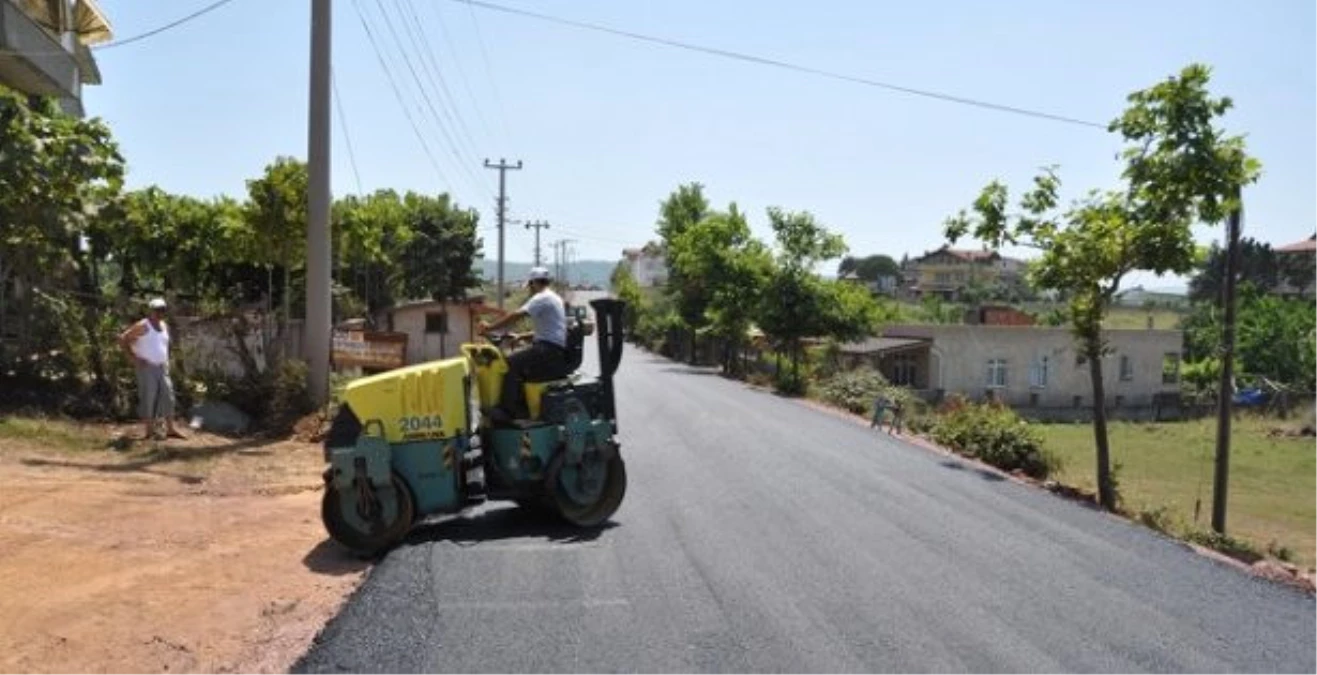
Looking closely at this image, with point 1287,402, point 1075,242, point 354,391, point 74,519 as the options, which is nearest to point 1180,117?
point 1075,242

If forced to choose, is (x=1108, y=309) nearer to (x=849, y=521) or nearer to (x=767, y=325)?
(x=849, y=521)

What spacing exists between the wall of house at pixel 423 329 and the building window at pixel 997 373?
2304 cm

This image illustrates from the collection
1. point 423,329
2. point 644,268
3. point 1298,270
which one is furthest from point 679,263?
point 644,268

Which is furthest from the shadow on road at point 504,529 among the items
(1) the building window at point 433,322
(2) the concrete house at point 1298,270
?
(2) the concrete house at point 1298,270

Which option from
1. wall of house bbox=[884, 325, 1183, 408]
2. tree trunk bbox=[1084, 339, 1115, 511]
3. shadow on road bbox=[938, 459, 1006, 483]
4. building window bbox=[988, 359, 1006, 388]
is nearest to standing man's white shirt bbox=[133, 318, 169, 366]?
A: shadow on road bbox=[938, 459, 1006, 483]

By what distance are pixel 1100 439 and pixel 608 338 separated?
828 cm

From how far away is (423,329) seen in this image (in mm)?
37375

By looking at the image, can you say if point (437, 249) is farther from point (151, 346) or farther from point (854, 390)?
point (151, 346)

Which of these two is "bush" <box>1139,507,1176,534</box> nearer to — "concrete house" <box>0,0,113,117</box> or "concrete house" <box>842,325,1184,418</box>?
"concrete house" <box>0,0,113,117</box>

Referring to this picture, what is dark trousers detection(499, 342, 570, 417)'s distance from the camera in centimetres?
895

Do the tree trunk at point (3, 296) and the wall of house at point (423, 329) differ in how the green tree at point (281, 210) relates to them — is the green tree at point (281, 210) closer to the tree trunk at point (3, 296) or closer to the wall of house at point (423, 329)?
the tree trunk at point (3, 296)

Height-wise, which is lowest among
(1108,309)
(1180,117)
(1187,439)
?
(1187,439)

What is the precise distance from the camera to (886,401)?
21266 millimetres

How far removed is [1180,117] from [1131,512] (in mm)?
4787
